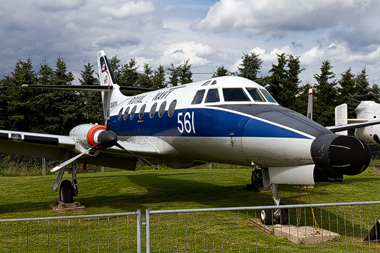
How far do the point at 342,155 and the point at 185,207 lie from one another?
5.43 m

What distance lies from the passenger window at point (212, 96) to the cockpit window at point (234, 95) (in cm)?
21

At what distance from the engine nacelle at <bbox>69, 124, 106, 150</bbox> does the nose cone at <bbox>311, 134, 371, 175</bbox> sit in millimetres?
5530

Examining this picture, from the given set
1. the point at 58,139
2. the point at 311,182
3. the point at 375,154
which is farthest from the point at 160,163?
the point at 375,154

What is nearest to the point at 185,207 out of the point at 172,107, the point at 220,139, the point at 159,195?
the point at 159,195

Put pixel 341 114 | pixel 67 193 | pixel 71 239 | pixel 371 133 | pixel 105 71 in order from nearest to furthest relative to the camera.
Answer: pixel 71 239, pixel 67 193, pixel 105 71, pixel 341 114, pixel 371 133

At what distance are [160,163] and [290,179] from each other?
19.6ft

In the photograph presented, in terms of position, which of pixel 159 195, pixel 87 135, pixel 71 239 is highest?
pixel 87 135

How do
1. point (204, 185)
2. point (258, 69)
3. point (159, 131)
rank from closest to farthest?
point (159, 131), point (204, 185), point (258, 69)

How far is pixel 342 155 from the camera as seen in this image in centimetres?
583

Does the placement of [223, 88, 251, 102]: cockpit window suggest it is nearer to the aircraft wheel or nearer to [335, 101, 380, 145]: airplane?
the aircraft wheel

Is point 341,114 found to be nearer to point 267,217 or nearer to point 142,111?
point 142,111

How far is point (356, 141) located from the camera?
6027 mm

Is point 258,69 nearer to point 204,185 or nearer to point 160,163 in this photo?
point 204,185

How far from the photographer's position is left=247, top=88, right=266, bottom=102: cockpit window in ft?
27.9
